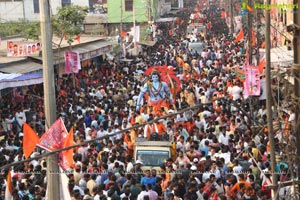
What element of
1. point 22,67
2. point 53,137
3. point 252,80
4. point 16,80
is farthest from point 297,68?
point 22,67

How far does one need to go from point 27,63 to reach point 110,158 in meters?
11.6

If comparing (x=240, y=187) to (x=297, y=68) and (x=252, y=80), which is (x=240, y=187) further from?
(x=252, y=80)

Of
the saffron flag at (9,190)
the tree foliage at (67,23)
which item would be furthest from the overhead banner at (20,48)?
the saffron flag at (9,190)

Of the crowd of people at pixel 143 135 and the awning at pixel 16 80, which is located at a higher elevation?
the awning at pixel 16 80

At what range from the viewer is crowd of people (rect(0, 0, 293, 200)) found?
10.3 m

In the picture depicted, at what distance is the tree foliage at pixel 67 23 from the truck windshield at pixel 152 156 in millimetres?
14364

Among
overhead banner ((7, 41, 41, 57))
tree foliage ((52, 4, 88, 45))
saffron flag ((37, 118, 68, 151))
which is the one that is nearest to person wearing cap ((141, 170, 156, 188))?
saffron flag ((37, 118, 68, 151))

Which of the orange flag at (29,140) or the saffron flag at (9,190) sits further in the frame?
the orange flag at (29,140)

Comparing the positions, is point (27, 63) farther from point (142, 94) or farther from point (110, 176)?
point (110, 176)

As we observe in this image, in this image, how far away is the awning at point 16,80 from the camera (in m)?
18.0

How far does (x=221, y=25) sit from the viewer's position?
197ft

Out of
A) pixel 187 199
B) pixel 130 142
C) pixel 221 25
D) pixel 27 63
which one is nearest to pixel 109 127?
pixel 130 142

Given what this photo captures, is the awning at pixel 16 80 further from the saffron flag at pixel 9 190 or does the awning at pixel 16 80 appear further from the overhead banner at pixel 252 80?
the saffron flag at pixel 9 190

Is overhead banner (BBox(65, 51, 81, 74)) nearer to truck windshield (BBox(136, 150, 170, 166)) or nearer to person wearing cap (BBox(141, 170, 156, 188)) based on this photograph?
truck windshield (BBox(136, 150, 170, 166))
